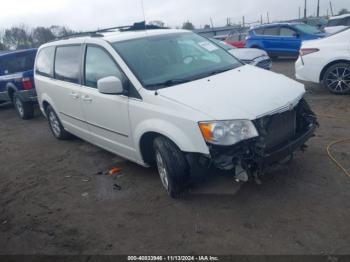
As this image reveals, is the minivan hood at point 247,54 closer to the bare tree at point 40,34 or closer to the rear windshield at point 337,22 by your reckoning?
the rear windshield at point 337,22

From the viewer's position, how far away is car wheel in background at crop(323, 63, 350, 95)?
7.35m

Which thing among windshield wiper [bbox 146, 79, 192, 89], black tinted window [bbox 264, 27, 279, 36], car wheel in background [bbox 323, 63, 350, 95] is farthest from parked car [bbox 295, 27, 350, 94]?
black tinted window [bbox 264, 27, 279, 36]

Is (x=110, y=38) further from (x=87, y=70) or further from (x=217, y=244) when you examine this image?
(x=217, y=244)

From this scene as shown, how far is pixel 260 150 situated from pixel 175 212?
112 centimetres

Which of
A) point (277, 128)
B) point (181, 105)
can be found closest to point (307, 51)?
point (277, 128)

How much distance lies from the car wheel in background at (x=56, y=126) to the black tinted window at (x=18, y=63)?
333cm

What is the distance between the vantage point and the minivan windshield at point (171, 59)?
157 inches

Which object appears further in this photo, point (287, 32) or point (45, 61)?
point (287, 32)

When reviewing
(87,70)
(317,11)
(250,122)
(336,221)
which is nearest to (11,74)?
(87,70)

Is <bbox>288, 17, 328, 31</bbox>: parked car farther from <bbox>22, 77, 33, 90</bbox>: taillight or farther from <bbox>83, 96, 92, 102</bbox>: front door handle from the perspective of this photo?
<bbox>83, 96, 92, 102</bbox>: front door handle

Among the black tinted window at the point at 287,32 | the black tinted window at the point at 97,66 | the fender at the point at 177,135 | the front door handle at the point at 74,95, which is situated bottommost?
the black tinted window at the point at 287,32

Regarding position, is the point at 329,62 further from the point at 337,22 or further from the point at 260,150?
the point at 337,22

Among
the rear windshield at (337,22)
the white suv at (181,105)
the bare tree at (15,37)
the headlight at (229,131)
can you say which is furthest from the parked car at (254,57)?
the bare tree at (15,37)

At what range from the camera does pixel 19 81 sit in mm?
8648
